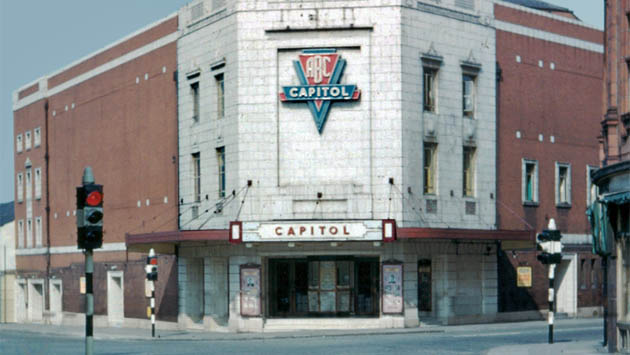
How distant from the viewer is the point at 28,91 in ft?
245

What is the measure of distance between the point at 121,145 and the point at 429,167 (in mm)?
21565

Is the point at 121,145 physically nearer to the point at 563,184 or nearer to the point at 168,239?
the point at 168,239

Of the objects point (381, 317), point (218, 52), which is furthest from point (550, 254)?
point (218, 52)

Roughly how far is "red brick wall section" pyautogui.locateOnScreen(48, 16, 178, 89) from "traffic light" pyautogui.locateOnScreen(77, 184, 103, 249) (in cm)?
3197

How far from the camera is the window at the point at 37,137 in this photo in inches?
2800

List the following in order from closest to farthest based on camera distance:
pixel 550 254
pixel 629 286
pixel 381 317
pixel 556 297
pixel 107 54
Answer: pixel 629 286
pixel 550 254
pixel 381 317
pixel 556 297
pixel 107 54

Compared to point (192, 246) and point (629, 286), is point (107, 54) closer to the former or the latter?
point (192, 246)

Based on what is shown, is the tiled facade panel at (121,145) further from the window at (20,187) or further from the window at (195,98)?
the window at (20,187)

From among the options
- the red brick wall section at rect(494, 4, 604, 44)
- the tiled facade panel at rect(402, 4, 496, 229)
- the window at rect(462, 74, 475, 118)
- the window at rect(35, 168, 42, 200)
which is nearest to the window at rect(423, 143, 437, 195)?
the tiled facade panel at rect(402, 4, 496, 229)

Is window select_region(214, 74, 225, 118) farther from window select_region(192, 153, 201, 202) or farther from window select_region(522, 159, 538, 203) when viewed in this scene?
window select_region(522, 159, 538, 203)

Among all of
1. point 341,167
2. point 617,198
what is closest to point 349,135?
point 341,167

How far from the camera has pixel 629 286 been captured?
26.3m

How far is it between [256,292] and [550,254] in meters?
15.3

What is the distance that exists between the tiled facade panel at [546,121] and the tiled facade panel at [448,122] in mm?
1507
